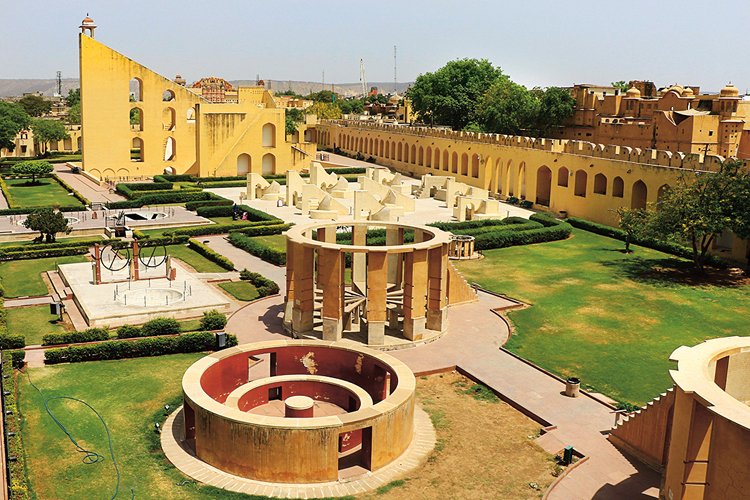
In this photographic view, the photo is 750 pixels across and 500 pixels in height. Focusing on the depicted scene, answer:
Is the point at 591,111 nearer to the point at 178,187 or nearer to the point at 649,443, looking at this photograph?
the point at 178,187

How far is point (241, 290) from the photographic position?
28.9 metres

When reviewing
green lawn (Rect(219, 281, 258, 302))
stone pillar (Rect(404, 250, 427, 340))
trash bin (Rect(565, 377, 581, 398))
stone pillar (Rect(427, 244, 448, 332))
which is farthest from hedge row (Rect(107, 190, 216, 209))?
trash bin (Rect(565, 377, 581, 398))

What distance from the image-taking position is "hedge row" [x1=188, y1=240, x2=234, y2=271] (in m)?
32.2

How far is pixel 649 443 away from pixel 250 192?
3791 cm

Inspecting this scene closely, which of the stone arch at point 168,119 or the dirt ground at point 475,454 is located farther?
the stone arch at point 168,119

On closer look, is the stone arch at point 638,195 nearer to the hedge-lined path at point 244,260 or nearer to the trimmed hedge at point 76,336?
the hedge-lined path at point 244,260

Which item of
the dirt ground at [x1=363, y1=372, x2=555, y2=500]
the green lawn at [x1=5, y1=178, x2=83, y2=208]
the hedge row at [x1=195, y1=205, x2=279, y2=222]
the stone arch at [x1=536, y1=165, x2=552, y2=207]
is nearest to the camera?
the dirt ground at [x1=363, y1=372, x2=555, y2=500]

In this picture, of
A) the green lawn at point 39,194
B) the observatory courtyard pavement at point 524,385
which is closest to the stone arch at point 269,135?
the green lawn at point 39,194

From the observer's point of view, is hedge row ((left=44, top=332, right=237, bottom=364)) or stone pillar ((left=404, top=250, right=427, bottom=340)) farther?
stone pillar ((left=404, top=250, right=427, bottom=340))

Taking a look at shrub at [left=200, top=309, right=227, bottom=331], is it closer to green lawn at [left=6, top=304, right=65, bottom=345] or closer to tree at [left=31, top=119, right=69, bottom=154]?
green lawn at [left=6, top=304, right=65, bottom=345]

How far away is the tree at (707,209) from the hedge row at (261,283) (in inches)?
640

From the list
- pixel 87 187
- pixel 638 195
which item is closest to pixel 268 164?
pixel 87 187

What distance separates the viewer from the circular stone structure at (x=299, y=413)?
14.9 meters

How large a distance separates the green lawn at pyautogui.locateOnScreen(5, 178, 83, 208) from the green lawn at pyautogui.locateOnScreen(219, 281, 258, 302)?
20.2m
